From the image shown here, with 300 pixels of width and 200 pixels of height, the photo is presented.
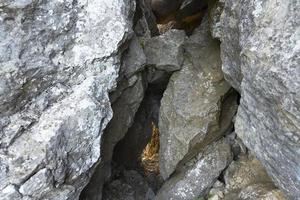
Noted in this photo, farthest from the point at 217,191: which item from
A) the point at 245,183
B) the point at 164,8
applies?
the point at 164,8

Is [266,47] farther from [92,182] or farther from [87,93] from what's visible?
[92,182]

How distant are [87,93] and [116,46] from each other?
2.89ft

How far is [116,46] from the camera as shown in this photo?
595 cm

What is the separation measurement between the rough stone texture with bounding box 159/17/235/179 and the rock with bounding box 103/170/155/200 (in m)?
1.06

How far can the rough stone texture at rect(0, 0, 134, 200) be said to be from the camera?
514cm

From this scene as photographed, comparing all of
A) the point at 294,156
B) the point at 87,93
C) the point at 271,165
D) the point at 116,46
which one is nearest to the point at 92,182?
the point at 87,93

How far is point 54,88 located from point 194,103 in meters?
3.09

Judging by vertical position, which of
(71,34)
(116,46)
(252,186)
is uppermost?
(71,34)

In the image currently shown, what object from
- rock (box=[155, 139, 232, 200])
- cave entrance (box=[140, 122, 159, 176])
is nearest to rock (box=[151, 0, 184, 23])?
cave entrance (box=[140, 122, 159, 176])

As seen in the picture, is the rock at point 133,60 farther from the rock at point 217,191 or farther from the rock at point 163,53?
the rock at point 217,191

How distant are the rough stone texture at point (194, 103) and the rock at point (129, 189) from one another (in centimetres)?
106

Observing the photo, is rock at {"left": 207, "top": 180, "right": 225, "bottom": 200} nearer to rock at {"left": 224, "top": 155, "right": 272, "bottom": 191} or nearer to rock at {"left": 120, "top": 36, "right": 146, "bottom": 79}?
rock at {"left": 224, "top": 155, "right": 272, "bottom": 191}

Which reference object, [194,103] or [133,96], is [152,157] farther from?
[133,96]

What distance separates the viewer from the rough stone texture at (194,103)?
7.57m
